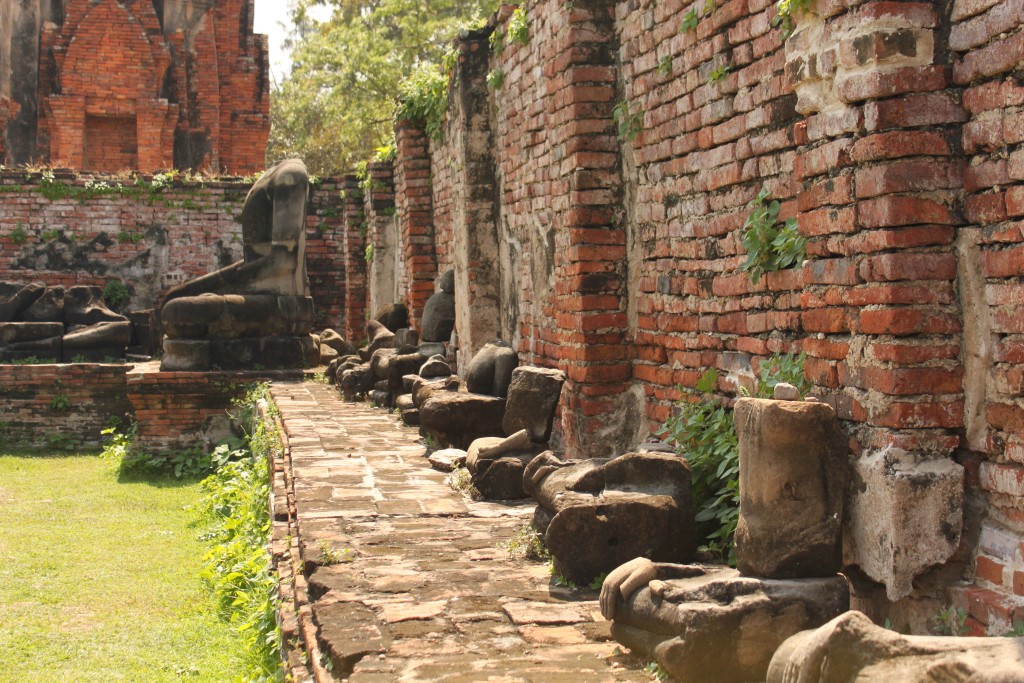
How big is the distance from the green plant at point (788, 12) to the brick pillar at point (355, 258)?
1097 centimetres

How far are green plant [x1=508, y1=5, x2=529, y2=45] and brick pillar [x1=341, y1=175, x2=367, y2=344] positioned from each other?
7.95 meters

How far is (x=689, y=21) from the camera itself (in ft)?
14.8

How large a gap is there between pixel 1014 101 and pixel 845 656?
1.53 metres

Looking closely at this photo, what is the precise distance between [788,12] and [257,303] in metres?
8.42

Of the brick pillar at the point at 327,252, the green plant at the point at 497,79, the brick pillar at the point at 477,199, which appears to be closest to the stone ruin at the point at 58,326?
the brick pillar at the point at 327,252

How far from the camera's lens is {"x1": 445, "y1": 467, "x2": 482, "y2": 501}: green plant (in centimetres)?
536

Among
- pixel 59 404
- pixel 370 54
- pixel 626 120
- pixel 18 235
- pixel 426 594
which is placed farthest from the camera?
pixel 370 54

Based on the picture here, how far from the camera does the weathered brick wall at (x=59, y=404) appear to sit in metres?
12.0

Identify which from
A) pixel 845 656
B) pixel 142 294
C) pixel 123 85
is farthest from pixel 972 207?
pixel 123 85

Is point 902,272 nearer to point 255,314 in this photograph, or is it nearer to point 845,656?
point 845,656

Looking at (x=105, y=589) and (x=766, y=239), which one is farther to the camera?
(x=105, y=589)

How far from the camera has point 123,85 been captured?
20500 millimetres

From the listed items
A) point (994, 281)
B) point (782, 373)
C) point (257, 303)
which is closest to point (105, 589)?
point (782, 373)

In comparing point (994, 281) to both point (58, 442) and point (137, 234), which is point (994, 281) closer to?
point (58, 442)
